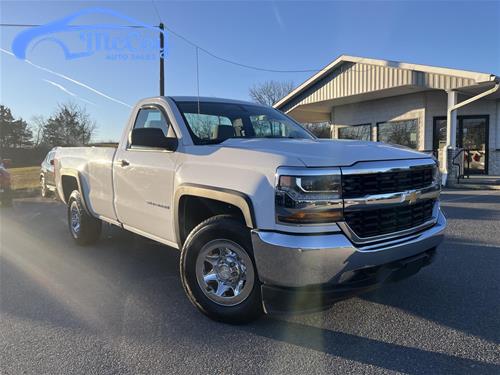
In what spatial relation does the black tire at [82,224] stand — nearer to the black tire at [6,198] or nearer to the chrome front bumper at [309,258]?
the chrome front bumper at [309,258]

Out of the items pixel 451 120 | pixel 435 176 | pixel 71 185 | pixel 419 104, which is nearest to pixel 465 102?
pixel 451 120

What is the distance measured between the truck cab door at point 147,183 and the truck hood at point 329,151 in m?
0.75

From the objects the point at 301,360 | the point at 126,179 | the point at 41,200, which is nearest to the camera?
the point at 301,360

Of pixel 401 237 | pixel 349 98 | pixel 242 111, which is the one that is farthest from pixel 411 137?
pixel 401 237

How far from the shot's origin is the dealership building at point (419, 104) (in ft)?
43.6

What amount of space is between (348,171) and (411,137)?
1459 cm

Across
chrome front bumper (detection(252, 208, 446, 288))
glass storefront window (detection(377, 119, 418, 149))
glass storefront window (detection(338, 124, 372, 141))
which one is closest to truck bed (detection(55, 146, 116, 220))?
chrome front bumper (detection(252, 208, 446, 288))

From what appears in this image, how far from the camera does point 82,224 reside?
241 inches

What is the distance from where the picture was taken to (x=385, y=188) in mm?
3084

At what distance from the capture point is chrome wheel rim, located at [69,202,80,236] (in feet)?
20.5

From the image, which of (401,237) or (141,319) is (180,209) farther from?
(401,237)

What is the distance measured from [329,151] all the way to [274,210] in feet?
2.12

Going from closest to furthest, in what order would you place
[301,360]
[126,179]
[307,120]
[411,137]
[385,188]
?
[301,360]
[385,188]
[126,179]
[411,137]
[307,120]

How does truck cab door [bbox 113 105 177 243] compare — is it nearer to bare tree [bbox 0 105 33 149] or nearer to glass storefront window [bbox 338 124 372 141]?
glass storefront window [bbox 338 124 372 141]
